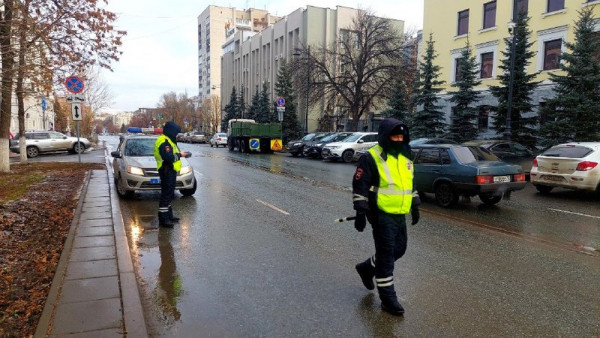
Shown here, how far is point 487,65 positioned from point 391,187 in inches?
1240

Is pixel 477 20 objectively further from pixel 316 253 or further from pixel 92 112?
pixel 92 112

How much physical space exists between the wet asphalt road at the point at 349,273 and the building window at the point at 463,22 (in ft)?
89.2

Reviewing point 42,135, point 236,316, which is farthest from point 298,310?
point 42,135

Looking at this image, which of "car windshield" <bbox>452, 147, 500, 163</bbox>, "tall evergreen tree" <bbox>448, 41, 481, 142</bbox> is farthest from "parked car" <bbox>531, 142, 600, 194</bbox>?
"tall evergreen tree" <bbox>448, 41, 481, 142</bbox>

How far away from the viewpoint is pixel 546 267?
5.54m

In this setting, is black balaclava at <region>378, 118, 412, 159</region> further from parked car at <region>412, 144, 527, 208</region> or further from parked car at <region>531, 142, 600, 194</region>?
parked car at <region>531, 142, 600, 194</region>

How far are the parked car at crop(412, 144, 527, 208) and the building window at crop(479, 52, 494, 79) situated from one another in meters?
23.6

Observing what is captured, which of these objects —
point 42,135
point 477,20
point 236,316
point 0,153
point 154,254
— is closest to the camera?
point 236,316

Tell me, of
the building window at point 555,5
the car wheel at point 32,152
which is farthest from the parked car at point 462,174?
the car wheel at point 32,152

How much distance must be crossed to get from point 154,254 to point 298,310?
2.73m

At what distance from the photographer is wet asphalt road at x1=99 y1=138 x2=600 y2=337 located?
392cm

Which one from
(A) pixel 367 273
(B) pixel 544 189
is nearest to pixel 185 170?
(A) pixel 367 273

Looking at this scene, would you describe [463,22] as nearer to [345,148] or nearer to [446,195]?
[345,148]

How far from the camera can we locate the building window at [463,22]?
33.3 m
